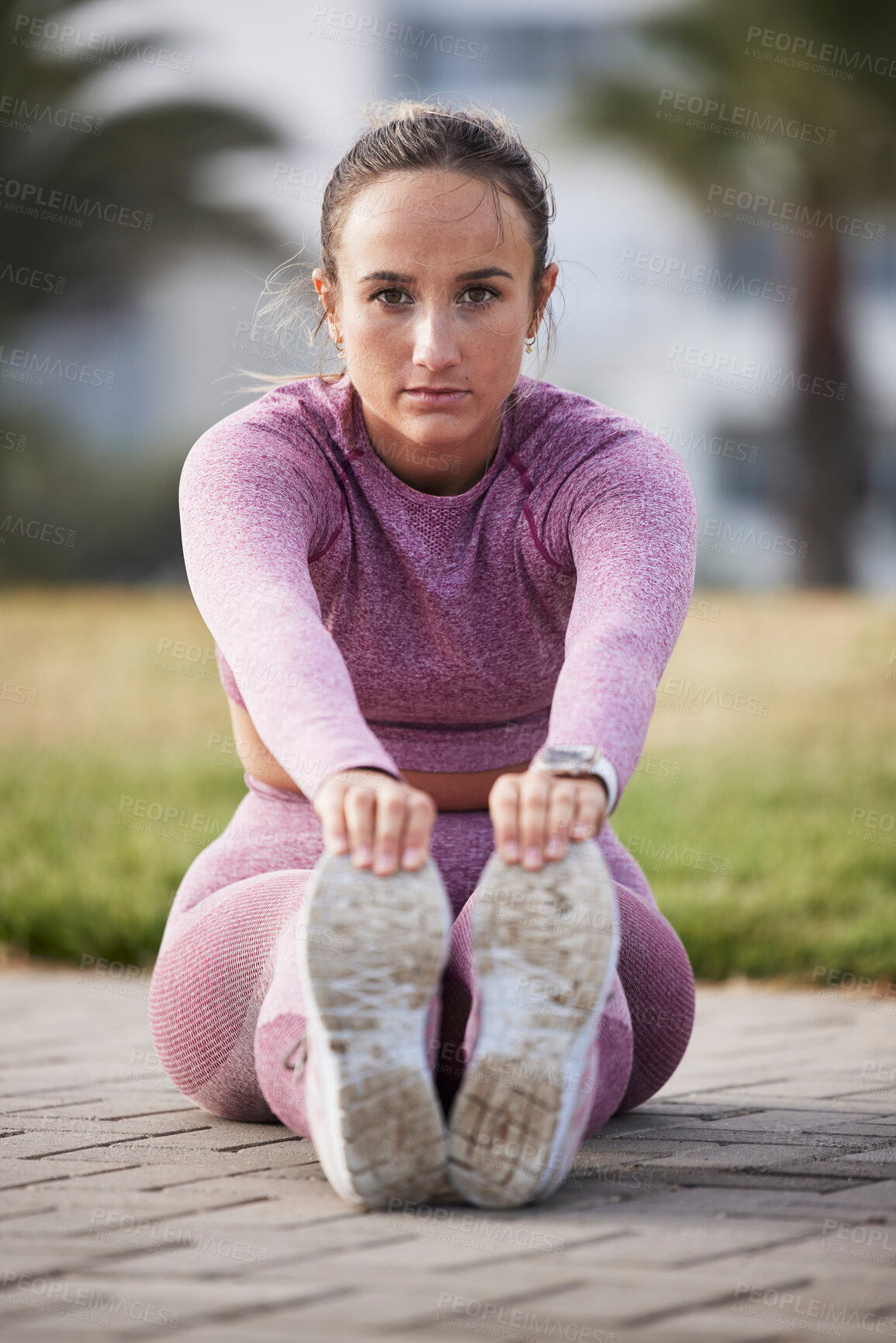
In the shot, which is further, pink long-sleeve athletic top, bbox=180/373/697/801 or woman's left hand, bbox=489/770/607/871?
pink long-sleeve athletic top, bbox=180/373/697/801

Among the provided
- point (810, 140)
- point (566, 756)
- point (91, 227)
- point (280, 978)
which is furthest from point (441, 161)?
point (91, 227)

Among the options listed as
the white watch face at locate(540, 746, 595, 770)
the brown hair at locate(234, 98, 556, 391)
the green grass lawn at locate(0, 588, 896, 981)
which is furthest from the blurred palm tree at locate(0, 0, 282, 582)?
the white watch face at locate(540, 746, 595, 770)

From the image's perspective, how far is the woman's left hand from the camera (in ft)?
5.99

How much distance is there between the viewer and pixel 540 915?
1807 mm

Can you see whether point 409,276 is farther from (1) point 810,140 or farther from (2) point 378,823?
(1) point 810,140

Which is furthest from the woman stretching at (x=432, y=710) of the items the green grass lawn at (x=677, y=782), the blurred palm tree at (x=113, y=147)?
the blurred palm tree at (x=113, y=147)

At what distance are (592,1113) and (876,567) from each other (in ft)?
49.1

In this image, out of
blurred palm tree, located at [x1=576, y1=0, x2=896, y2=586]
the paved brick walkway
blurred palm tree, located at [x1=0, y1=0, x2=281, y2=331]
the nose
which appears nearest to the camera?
the paved brick walkway

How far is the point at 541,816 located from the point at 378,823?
200 millimetres

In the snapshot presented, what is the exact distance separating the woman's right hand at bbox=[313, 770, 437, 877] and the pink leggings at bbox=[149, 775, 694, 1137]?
20 cm

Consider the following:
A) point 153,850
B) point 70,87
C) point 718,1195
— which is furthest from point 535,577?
point 70,87

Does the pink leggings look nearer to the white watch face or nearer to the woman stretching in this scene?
the woman stretching

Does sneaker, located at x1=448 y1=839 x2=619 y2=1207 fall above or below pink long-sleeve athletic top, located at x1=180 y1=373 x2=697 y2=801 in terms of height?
below

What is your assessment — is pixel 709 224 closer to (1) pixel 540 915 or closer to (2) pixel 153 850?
(2) pixel 153 850
